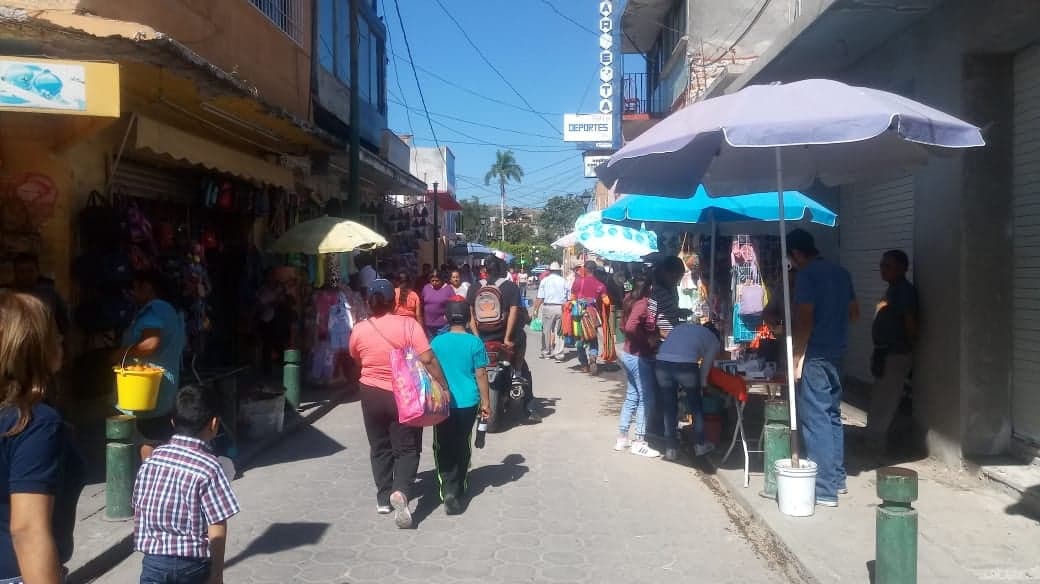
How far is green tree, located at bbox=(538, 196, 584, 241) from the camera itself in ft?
271

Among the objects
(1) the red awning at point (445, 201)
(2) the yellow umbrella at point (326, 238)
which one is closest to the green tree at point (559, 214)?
(1) the red awning at point (445, 201)

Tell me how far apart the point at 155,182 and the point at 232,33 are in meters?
2.04

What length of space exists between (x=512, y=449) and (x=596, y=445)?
35.7 inches

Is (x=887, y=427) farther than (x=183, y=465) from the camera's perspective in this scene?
Yes

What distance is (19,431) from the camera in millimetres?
2447

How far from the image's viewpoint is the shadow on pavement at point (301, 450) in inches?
320

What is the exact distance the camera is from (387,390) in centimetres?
601

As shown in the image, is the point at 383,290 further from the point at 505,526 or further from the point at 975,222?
the point at 975,222

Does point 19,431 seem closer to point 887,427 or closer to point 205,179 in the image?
point 887,427

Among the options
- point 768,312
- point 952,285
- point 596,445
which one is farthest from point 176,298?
point 952,285

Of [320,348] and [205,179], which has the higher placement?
[205,179]

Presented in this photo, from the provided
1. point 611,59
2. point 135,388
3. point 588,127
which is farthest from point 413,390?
point 588,127

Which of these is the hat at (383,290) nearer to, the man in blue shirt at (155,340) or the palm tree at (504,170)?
the man in blue shirt at (155,340)

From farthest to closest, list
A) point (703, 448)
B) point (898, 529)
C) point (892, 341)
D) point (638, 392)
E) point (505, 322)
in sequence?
point (505, 322) → point (638, 392) → point (703, 448) → point (892, 341) → point (898, 529)
